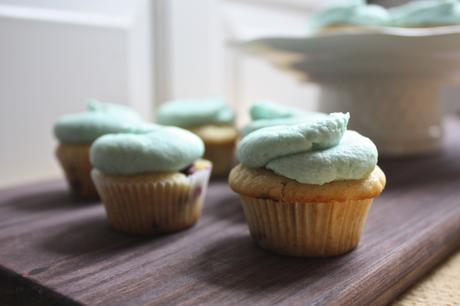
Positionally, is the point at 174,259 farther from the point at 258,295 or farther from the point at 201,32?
the point at 201,32

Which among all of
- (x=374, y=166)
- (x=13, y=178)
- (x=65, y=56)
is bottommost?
(x=13, y=178)

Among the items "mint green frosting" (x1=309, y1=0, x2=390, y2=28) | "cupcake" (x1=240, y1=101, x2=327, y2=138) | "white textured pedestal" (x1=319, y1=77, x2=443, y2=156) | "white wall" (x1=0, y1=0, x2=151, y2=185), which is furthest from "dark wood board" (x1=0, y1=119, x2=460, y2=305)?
"mint green frosting" (x1=309, y1=0, x2=390, y2=28)

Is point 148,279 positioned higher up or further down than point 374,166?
further down

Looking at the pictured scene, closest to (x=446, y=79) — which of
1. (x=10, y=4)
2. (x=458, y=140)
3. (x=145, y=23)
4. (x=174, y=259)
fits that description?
(x=458, y=140)

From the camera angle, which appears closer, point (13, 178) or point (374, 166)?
point (374, 166)

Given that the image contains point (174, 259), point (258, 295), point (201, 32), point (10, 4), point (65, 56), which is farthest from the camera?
point (201, 32)

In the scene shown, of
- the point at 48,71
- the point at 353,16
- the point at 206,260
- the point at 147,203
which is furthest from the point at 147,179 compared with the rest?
the point at 353,16

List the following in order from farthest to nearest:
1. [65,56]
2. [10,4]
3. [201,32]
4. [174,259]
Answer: [201,32], [65,56], [10,4], [174,259]

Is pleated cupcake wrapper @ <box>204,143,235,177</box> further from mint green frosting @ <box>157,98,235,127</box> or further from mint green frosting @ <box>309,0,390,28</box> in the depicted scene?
mint green frosting @ <box>309,0,390,28</box>
